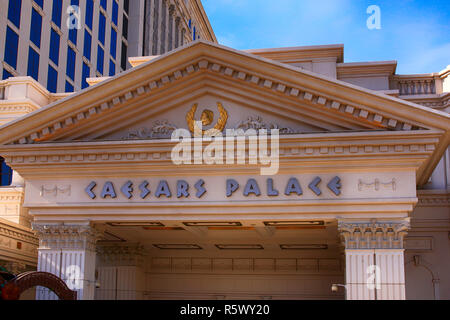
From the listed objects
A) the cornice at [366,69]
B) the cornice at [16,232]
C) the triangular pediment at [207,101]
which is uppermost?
the cornice at [366,69]

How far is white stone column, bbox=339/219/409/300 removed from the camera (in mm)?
18203

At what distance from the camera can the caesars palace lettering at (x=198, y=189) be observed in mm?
18984

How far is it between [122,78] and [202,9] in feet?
242

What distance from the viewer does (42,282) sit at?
1625cm

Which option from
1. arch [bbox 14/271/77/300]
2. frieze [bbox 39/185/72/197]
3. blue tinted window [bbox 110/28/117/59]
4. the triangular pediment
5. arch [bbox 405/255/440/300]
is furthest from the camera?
blue tinted window [bbox 110/28/117/59]

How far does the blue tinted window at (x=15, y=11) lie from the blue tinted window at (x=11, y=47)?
736mm

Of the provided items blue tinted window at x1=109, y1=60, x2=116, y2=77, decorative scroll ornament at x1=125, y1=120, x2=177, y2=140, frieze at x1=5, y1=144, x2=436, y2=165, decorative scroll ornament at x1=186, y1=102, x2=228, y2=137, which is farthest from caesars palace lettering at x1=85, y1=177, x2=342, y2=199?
blue tinted window at x1=109, y1=60, x2=116, y2=77

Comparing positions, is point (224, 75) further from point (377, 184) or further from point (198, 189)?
point (377, 184)

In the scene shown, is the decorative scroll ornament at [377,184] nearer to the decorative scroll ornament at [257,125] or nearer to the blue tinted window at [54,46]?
the decorative scroll ornament at [257,125]

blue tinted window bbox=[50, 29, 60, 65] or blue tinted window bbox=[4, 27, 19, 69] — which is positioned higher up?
blue tinted window bbox=[50, 29, 60, 65]

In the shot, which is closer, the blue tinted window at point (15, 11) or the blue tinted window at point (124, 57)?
the blue tinted window at point (15, 11)

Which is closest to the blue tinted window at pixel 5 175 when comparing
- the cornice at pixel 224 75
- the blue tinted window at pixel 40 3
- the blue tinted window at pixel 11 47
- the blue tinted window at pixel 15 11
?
the cornice at pixel 224 75

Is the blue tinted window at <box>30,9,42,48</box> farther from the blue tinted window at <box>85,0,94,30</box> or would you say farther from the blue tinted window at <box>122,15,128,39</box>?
the blue tinted window at <box>122,15,128,39</box>
